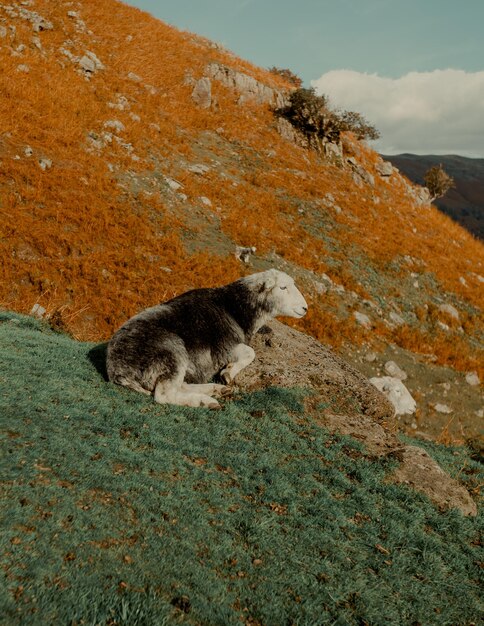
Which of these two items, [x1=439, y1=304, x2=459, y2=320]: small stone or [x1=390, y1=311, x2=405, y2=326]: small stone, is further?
[x1=439, y1=304, x2=459, y2=320]: small stone

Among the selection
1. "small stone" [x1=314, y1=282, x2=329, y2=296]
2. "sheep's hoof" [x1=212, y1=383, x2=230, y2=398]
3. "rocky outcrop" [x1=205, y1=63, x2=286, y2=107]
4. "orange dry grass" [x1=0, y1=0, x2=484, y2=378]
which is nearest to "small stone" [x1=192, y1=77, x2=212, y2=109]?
"orange dry grass" [x1=0, y1=0, x2=484, y2=378]

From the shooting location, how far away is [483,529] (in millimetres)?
6434

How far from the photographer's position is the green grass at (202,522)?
3.71 m

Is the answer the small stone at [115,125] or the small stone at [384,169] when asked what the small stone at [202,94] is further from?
the small stone at [384,169]

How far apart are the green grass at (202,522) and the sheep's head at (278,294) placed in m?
2.44

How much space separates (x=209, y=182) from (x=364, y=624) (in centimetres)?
2319

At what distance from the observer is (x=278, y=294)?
9.50 metres

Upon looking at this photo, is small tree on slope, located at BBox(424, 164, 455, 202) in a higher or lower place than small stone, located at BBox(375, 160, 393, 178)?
higher

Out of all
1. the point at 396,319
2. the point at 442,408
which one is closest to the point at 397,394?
the point at 442,408

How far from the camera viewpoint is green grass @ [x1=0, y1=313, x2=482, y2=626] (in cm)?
371

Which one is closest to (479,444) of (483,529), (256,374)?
(483,529)

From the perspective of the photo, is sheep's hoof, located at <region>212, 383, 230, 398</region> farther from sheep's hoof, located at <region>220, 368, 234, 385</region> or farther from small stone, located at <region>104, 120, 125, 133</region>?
small stone, located at <region>104, 120, 125, 133</region>

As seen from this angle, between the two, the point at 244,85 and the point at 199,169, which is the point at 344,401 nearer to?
the point at 199,169

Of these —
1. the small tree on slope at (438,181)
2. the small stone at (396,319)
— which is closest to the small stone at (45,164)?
the small stone at (396,319)
